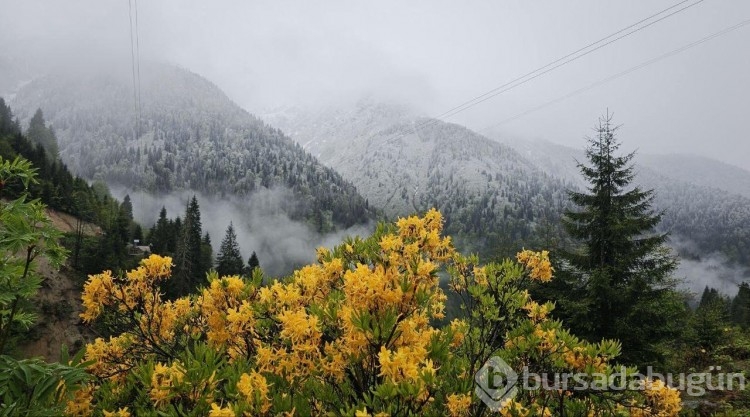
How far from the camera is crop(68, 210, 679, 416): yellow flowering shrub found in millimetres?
3078

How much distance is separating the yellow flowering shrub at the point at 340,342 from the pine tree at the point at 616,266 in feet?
35.5

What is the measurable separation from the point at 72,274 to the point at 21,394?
57511mm

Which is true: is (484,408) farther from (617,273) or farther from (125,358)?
(617,273)

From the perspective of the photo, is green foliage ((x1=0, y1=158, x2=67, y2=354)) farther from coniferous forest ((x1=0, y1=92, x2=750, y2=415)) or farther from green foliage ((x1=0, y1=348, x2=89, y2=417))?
green foliage ((x1=0, y1=348, x2=89, y2=417))

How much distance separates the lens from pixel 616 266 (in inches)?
607

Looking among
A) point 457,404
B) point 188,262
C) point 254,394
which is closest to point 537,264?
point 457,404

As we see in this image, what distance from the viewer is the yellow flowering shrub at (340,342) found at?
10.1ft

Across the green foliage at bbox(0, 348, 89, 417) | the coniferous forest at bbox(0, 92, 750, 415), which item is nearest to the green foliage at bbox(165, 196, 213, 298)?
the coniferous forest at bbox(0, 92, 750, 415)

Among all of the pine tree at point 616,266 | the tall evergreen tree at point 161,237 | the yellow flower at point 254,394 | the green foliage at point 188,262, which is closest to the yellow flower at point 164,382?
the yellow flower at point 254,394

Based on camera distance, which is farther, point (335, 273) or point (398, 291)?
point (335, 273)

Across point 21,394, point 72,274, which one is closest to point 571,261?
point 21,394

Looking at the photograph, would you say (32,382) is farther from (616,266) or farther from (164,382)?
(616,266)

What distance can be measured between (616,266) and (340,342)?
50.6 feet

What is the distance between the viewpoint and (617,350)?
4.14 m
